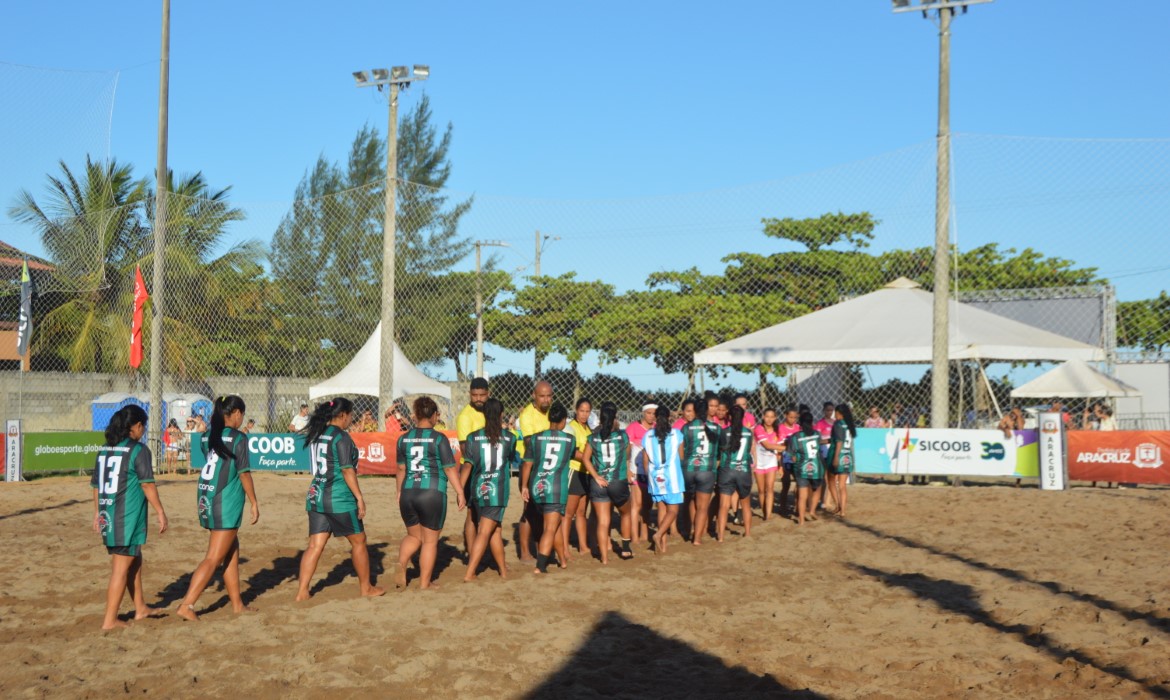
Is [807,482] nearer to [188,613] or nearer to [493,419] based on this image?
[493,419]

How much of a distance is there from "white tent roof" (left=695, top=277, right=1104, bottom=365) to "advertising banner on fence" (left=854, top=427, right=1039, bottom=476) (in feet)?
8.47

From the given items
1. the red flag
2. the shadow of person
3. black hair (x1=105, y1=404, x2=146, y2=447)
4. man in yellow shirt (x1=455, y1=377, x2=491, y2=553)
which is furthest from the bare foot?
the red flag

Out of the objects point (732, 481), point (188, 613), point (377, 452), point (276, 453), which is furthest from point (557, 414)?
point (276, 453)

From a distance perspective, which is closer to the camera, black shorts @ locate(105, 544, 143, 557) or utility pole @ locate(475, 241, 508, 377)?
black shorts @ locate(105, 544, 143, 557)

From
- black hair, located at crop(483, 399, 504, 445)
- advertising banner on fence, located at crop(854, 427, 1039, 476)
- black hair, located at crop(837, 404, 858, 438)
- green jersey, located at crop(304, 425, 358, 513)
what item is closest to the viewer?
green jersey, located at crop(304, 425, 358, 513)

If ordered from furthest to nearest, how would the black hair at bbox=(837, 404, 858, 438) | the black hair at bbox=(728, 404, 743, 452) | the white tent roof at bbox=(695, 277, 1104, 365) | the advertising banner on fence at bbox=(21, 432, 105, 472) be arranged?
the white tent roof at bbox=(695, 277, 1104, 365)
the advertising banner on fence at bbox=(21, 432, 105, 472)
the black hair at bbox=(837, 404, 858, 438)
the black hair at bbox=(728, 404, 743, 452)

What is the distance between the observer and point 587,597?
8781 millimetres

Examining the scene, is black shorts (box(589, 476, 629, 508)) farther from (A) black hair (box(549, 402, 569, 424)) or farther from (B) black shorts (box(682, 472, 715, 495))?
(A) black hair (box(549, 402, 569, 424))

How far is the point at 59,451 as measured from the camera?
21234 millimetres

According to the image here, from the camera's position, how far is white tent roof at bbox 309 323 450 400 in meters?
24.3

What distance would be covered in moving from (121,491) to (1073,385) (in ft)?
74.0

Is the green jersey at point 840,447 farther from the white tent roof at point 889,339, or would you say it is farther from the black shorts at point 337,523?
the white tent roof at point 889,339

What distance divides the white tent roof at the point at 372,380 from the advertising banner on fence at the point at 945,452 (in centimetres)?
995

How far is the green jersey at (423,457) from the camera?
8.71 meters
